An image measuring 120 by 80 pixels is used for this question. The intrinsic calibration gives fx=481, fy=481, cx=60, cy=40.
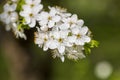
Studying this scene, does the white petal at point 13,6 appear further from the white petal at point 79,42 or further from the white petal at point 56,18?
the white petal at point 79,42

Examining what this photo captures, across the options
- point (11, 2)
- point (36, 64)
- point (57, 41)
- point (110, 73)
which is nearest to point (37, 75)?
point (36, 64)

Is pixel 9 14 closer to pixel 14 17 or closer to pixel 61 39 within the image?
pixel 14 17

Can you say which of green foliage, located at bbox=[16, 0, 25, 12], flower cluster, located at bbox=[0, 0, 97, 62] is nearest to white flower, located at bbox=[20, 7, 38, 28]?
flower cluster, located at bbox=[0, 0, 97, 62]

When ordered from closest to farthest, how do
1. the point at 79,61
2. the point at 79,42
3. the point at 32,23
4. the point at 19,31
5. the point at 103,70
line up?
the point at 79,42 < the point at 32,23 < the point at 19,31 < the point at 79,61 < the point at 103,70

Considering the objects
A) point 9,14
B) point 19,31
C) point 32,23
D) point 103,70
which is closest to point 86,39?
point 32,23

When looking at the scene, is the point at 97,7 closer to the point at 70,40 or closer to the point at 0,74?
the point at 0,74

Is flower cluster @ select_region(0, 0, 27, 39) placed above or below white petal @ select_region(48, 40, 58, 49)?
above

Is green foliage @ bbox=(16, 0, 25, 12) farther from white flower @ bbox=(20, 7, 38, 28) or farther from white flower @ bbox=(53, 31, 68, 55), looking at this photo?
white flower @ bbox=(53, 31, 68, 55)
